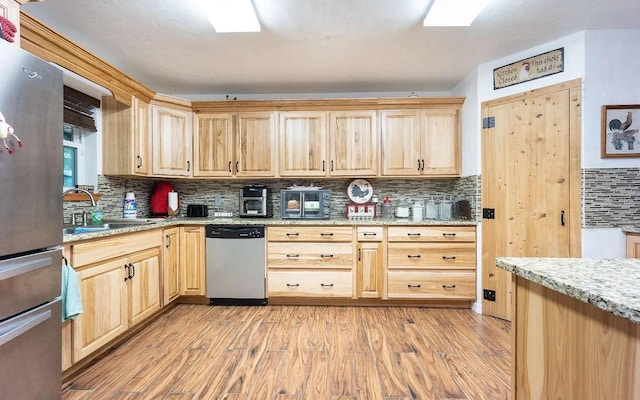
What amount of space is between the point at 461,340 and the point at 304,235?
164cm

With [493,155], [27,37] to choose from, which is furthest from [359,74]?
[27,37]

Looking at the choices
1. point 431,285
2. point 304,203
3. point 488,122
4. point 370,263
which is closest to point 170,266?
point 304,203

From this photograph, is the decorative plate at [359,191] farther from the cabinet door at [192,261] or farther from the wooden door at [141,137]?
the wooden door at [141,137]

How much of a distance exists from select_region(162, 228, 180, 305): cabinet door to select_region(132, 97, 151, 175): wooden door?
70 centimetres

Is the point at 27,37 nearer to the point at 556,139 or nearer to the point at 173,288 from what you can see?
the point at 173,288

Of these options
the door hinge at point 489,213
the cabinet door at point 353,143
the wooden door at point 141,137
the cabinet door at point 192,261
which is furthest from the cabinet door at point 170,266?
the door hinge at point 489,213

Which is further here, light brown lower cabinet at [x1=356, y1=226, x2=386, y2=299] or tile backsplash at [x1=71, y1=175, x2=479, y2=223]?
tile backsplash at [x1=71, y1=175, x2=479, y2=223]

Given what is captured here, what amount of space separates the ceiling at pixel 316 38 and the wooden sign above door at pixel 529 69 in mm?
122

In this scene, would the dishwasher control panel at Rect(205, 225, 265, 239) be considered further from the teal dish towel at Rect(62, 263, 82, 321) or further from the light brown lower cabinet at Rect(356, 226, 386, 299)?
the teal dish towel at Rect(62, 263, 82, 321)

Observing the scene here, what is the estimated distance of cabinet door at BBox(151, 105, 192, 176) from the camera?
10.2ft

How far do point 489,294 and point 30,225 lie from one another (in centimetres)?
338

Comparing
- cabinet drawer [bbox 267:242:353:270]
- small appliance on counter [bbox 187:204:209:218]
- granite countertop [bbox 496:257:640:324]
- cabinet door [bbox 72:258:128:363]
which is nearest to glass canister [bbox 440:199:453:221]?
cabinet drawer [bbox 267:242:353:270]

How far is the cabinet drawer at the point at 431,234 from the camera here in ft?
9.69

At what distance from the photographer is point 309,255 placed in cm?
304
